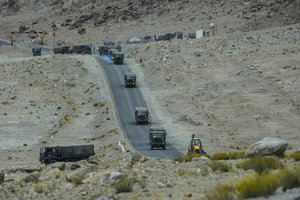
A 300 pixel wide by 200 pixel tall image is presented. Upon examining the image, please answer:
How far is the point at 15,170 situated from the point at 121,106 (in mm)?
43085

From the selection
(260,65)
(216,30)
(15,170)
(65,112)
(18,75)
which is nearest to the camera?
(15,170)

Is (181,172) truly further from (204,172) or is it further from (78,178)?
(78,178)

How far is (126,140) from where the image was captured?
6556cm

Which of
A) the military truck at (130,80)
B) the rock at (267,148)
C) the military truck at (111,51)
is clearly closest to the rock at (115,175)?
the rock at (267,148)

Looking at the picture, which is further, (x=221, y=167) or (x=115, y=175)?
(x=221, y=167)

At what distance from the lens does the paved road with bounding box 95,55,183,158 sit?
6056 cm

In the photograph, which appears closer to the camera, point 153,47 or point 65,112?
point 65,112

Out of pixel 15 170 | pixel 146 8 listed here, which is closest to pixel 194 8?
pixel 146 8

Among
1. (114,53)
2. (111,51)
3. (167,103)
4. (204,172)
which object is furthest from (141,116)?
(111,51)

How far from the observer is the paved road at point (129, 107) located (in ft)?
199

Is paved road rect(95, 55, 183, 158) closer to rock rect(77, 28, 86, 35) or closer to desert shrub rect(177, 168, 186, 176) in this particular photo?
desert shrub rect(177, 168, 186, 176)

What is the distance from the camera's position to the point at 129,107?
86688 millimetres

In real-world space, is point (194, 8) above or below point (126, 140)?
above

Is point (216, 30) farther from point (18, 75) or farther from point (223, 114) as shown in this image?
point (223, 114)
